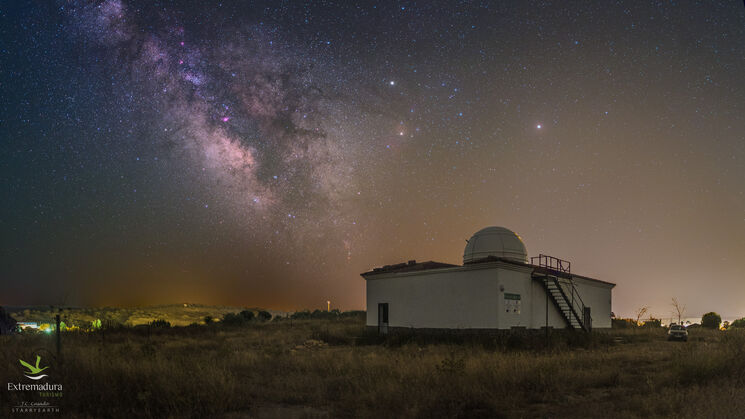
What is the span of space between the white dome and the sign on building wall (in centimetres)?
492

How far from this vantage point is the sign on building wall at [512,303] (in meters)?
22.3

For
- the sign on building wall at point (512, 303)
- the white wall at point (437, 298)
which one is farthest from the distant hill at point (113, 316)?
the sign on building wall at point (512, 303)

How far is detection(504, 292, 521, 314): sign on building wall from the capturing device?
2231 cm

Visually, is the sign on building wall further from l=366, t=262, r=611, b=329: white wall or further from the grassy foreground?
the grassy foreground

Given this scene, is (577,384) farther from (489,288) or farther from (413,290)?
(413,290)

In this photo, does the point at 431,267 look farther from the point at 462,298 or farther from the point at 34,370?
the point at 34,370

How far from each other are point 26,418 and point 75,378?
2304mm

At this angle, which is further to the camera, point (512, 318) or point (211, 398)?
point (512, 318)

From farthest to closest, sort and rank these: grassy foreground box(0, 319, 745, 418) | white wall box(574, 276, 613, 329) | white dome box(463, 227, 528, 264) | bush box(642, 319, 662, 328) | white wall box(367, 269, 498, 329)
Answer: bush box(642, 319, 662, 328) < white wall box(574, 276, 613, 329) < white dome box(463, 227, 528, 264) < white wall box(367, 269, 498, 329) < grassy foreground box(0, 319, 745, 418)

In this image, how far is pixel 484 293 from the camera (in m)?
22.2

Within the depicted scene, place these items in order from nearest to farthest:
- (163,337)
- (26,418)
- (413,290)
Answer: (26,418) < (163,337) < (413,290)

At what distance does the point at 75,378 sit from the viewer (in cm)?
933

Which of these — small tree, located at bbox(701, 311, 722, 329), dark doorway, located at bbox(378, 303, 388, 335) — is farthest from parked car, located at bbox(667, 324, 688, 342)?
small tree, located at bbox(701, 311, 722, 329)

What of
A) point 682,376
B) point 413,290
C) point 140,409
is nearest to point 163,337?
point 413,290
